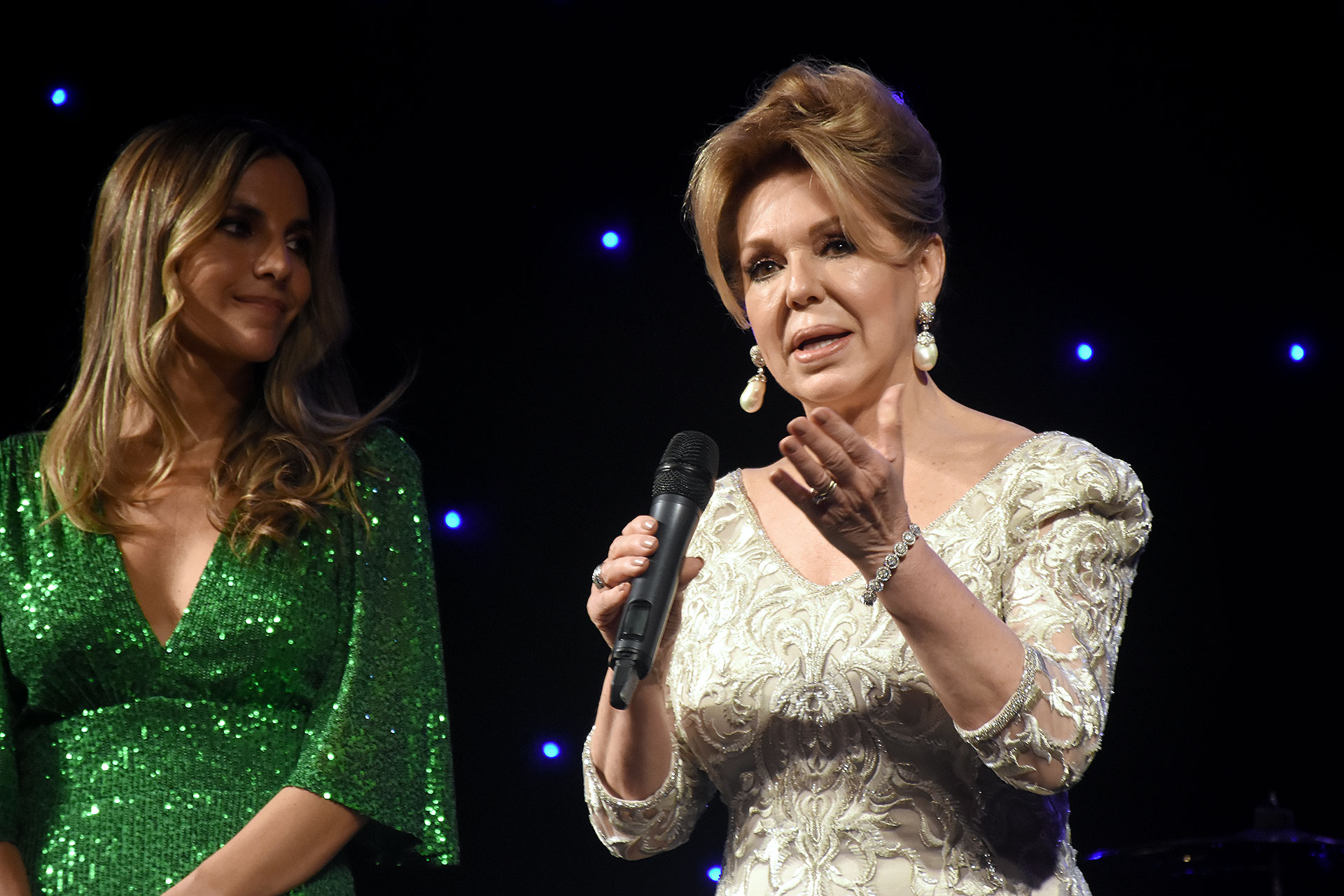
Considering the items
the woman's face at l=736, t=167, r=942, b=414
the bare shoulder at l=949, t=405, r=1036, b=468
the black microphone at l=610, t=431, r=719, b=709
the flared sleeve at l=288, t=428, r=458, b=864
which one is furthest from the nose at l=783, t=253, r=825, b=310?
the flared sleeve at l=288, t=428, r=458, b=864

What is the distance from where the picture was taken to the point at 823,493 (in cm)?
138

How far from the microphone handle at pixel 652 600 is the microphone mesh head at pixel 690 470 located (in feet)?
0.04

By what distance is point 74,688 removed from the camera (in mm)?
1904

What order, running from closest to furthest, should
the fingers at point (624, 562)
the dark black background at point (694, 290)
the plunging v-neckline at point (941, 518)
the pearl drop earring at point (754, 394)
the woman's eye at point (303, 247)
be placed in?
the fingers at point (624, 562) < the plunging v-neckline at point (941, 518) < the pearl drop earring at point (754, 394) < the woman's eye at point (303, 247) < the dark black background at point (694, 290)

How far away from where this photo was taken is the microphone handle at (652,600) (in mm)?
1217

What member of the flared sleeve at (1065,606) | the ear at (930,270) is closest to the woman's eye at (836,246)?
the ear at (930,270)

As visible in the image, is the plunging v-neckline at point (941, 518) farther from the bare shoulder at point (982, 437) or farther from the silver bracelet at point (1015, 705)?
the silver bracelet at point (1015, 705)

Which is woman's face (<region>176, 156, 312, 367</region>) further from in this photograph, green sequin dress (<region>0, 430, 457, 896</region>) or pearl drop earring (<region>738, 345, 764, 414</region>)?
pearl drop earring (<region>738, 345, 764, 414</region>)

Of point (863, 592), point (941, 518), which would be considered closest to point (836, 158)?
point (941, 518)

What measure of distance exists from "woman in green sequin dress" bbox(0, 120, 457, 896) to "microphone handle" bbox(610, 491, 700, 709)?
72 centimetres

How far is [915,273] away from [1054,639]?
1.97ft

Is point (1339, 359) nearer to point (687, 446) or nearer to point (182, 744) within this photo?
point (687, 446)

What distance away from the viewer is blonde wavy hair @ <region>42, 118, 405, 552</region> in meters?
1.99

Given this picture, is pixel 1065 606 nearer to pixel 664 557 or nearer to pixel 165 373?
pixel 664 557
